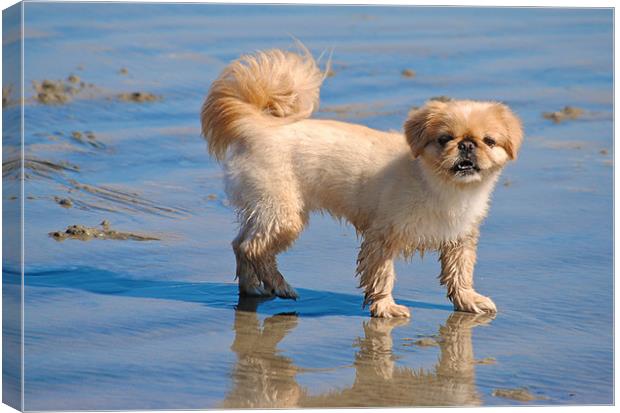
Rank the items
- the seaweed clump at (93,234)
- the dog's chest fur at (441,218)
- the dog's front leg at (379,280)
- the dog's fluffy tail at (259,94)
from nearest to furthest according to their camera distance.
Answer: the dog's chest fur at (441,218), the dog's front leg at (379,280), the dog's fluffy tail at (259,94), the seaweed clump at (93,234)

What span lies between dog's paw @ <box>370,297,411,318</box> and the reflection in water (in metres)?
0.07

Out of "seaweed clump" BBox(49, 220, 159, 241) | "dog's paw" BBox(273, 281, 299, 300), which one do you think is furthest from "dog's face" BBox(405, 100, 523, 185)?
"seaweed clump" BBox(49, 220, 159, 241)

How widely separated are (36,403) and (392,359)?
1.59 meters

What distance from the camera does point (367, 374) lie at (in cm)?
586

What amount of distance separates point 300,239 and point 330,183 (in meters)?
1.10

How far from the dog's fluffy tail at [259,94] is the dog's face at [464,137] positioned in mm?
838

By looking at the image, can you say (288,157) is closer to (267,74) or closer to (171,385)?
(267,74)

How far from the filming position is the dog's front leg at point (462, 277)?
268 inches

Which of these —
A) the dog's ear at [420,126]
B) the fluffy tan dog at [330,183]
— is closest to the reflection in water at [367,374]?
the fluffy tan dog at [330,183]

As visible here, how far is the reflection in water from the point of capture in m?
5.58

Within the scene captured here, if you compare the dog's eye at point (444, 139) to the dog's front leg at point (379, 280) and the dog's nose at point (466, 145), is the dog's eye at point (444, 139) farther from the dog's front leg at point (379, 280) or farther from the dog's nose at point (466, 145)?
the dog's front leg at point (379, 280)

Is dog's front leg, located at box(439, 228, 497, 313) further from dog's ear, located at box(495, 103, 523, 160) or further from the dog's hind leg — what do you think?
the dog's hind leg

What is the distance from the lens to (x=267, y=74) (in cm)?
701

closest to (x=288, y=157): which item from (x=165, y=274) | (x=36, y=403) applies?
(x=165, y=274)
